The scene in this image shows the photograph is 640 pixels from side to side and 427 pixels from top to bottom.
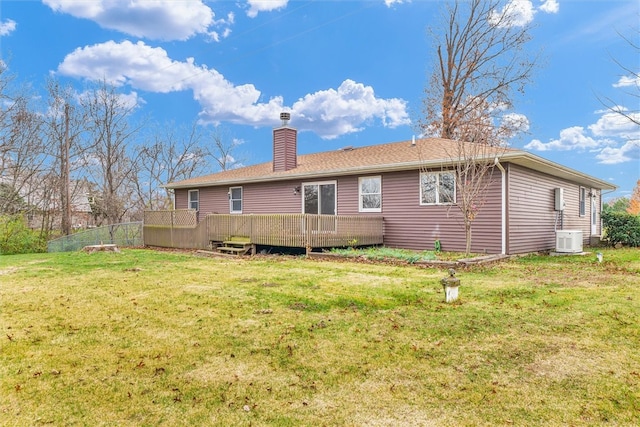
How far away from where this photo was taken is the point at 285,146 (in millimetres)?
16078

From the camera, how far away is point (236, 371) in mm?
3127

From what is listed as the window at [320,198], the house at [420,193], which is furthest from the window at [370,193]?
the window at [320,198]

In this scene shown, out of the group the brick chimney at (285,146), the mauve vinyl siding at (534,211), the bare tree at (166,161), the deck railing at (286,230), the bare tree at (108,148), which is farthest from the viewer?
the bare tree at (166,161)

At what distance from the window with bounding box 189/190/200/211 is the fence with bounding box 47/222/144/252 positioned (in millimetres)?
2370

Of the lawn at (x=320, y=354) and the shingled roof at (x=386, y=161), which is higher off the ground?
the shingled roof at (x=386, y=161)

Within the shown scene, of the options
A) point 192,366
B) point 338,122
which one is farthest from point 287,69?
point 192,366

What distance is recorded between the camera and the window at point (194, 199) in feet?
60.9

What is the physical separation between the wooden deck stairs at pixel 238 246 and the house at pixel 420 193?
0.77 metres

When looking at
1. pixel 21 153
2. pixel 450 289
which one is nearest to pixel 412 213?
pixel 450 289

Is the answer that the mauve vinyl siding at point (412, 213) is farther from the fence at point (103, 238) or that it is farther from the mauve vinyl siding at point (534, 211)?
the fence at point (103, 238)

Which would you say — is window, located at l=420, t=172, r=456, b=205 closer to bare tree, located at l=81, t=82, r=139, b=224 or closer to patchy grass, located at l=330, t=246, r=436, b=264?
patchy grass, located at l=330, t=246, r=436, b=264

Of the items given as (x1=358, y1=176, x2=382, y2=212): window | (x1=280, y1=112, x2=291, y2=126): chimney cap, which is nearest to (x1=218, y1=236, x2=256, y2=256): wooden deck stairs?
(x1=358, y1=176, x2=382, y2=212): window

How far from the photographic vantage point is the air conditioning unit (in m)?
11.7

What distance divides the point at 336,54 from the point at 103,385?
18.2 meters
